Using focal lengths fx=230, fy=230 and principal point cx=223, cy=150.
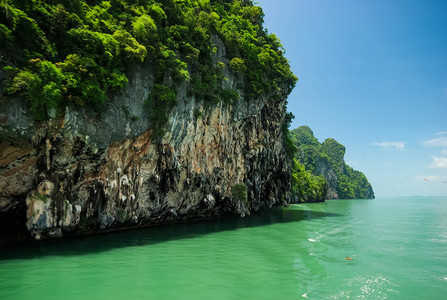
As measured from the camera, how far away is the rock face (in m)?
10.7

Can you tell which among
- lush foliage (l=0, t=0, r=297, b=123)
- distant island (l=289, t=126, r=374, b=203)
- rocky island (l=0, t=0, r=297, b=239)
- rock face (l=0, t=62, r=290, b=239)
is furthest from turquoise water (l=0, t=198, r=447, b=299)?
distant island (l=289, t=126, r=374, b=203)

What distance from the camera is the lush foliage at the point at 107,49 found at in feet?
32.5

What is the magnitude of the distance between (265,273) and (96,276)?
225 inches

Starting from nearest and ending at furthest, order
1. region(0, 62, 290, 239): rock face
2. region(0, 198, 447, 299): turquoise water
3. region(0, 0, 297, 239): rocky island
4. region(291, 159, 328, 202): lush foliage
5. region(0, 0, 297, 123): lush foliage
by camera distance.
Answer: region(0, 198, 447, 299): turquoise water
region(0, 0, 297, 123): lush foliage
region(0, 0, 297, 239): rocky island
region(0, 62, 290, 239): rock face
region(291, 159, 328, 202): lush foliage

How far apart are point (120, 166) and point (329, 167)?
296ft

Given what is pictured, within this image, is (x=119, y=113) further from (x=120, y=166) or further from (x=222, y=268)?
(x=222, y=268)

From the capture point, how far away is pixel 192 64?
61.2ft

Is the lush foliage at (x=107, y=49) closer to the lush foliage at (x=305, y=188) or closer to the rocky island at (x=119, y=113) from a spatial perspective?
the rocky island at (x=119, y=113)

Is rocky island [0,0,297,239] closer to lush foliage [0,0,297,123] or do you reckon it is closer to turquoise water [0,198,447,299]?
lush foliage [0,0,297,123]

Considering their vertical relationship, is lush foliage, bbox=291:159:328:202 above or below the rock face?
below

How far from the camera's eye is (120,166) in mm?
14250

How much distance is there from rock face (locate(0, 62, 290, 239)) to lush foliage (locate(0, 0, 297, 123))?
3.00ft

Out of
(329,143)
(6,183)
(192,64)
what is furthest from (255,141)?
(329,143)

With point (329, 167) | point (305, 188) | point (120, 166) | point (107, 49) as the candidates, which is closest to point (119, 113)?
point (120, 166)
